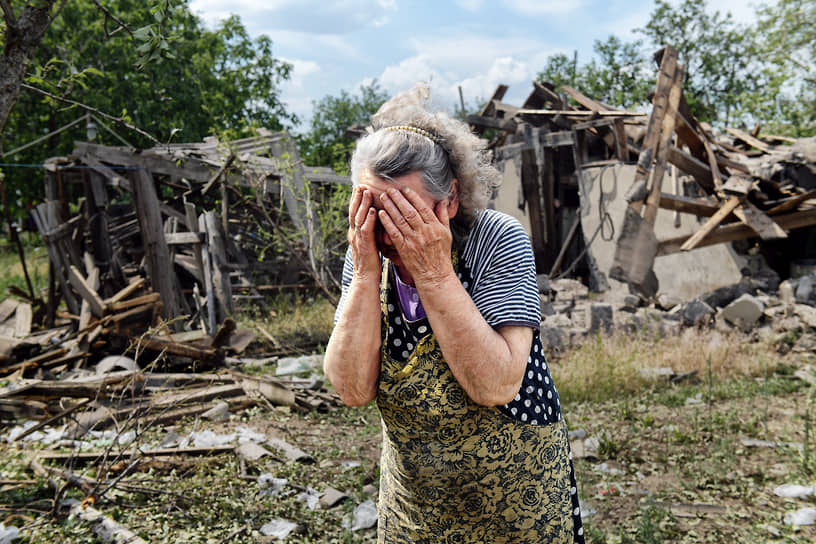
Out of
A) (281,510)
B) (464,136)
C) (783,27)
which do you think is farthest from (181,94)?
(783,27)

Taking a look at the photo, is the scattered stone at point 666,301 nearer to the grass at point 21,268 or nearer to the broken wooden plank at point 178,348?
the broken wooden plank at point 178,348

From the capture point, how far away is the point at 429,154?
162cm

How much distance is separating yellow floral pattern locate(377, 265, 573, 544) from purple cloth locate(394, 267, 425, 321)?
5cm

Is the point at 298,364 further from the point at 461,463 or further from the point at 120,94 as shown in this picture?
the point at 120,94

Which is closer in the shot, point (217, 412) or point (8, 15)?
point (8, 15)

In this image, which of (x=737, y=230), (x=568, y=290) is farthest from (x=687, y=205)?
(x=568, y=290)

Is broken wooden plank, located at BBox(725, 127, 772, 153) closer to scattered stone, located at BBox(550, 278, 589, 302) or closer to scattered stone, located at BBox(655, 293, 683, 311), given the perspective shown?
scattered stone, located at BBox(655, 293, 683, 311)

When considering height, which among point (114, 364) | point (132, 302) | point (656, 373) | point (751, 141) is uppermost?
point (751, 141)

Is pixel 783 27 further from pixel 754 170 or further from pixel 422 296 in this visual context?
pixel 422 296

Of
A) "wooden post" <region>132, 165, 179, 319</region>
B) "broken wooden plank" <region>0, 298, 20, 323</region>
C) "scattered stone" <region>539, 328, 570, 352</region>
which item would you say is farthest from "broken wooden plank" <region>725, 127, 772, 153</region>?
"broken wooden plank" <region>0, 298, 20, 323</region>

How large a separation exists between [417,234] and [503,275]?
312 millimetres

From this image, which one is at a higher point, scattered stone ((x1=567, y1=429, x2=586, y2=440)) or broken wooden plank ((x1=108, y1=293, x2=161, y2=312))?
broken wooden plank ((x1=108, y1=293, x2=161, y2=312))

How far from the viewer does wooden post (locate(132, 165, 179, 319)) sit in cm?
777

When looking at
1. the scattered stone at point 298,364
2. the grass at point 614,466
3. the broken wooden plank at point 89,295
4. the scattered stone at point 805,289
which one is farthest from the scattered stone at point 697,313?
the broken wooden plank at point 89,295
